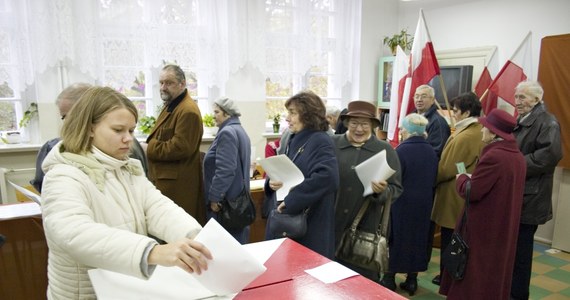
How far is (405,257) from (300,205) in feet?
4.13

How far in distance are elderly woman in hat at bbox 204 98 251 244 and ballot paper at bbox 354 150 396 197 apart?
95 cm

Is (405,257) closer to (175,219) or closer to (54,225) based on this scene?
(175,219)

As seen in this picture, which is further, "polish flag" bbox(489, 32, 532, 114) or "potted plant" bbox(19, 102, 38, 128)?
"polish flag" bbox(489, 32, 532, 114)

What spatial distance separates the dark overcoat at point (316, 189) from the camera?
2303mm

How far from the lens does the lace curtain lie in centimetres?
410

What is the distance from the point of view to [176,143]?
2.83 m

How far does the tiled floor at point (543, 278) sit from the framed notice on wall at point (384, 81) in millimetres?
2541

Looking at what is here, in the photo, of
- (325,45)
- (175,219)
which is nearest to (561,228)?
(325,45)

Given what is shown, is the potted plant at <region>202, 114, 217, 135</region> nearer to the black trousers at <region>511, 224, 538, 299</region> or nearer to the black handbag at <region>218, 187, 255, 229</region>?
the black handbag at <region>218, 187, 255, 229</region>

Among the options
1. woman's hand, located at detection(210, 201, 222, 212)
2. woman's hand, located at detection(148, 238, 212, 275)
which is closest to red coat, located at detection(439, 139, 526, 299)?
woman's hand, located at detection(210, 201, 222, 212)

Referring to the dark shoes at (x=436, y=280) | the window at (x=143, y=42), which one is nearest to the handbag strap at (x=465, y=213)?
the dark shoes at (x=436, y=280)

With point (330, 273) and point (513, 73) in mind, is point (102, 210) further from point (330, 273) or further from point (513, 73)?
point (513, 73)

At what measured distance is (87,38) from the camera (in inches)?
169

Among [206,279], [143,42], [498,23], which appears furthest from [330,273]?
[498,23]
